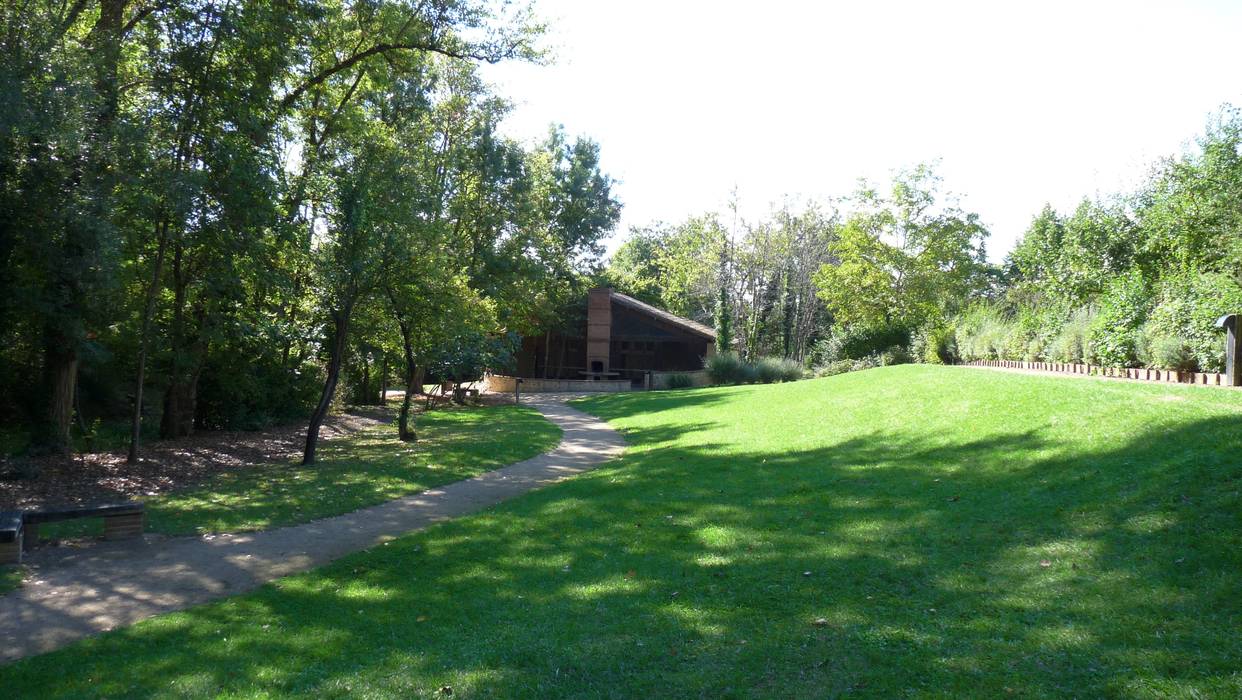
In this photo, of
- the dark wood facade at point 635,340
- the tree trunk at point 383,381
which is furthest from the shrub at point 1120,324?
the dark wood facade at point 635,340

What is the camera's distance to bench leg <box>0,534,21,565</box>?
7773mm

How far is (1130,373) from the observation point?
13242mm

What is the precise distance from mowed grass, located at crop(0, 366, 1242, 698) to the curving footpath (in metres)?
0.41

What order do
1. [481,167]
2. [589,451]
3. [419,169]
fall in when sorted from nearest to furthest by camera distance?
[589,451], [419,169], [481,167]

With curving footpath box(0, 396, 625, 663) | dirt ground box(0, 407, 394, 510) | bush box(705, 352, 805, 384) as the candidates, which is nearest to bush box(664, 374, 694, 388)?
bush box(705, 352, 805, 384)

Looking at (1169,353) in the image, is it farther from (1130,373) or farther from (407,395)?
(407,395)

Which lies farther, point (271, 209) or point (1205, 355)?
point (271, 209)

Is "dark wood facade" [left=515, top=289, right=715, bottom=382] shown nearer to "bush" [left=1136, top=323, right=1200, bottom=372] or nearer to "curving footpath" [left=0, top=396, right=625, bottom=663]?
"bush" [left=1136, top=323, right=1200, bottom=372]

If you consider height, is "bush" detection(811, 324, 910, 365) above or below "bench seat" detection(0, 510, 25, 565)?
above

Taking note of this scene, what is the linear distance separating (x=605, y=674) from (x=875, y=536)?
3.34 meters

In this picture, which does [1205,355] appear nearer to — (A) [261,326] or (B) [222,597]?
(B) [222,597]

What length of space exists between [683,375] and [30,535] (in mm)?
31796

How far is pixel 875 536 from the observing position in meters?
7.09

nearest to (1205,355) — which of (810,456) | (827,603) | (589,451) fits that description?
(810,456)
